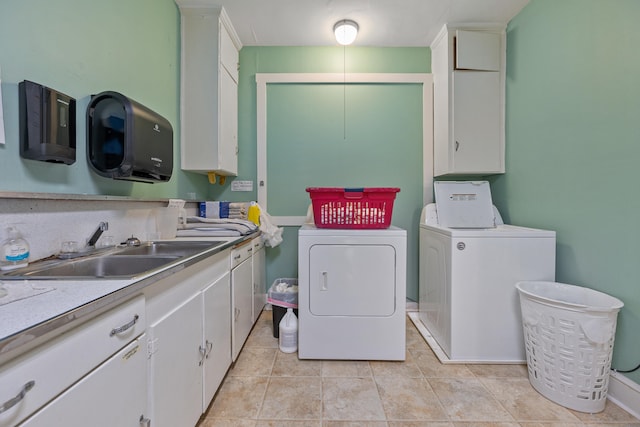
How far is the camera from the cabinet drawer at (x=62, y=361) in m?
0.46

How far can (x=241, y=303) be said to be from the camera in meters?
1.79

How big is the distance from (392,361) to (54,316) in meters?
1.84

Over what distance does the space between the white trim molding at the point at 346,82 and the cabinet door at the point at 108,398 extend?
1.95m

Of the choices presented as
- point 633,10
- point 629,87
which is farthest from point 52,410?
point 633,10

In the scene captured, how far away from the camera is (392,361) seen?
70.1 inches

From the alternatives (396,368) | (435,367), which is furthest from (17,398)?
(435,367)

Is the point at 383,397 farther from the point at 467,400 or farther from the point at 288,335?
the point at 288,335

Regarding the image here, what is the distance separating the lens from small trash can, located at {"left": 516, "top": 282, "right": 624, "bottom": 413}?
4.18 feet

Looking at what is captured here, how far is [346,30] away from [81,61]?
1975mm

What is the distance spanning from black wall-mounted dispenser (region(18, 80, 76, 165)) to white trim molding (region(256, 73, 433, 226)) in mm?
1631

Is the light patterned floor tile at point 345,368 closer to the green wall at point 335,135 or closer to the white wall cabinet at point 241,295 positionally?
the white wall cabinet at point 241,295

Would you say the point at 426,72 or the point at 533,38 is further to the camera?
the point at 426,72

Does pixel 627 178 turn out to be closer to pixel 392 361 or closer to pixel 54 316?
pixel 392 361

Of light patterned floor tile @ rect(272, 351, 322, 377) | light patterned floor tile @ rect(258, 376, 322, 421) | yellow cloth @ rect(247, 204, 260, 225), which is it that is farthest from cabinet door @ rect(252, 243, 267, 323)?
light patterned floor tile @ rect(258, 376, 322, 421)
